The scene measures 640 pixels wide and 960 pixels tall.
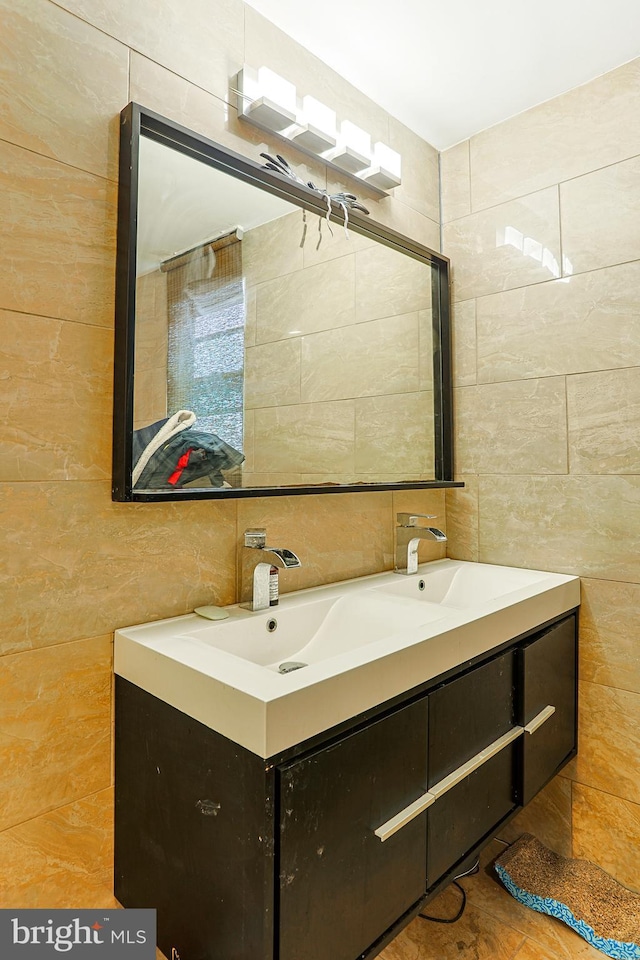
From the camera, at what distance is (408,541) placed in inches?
70.1

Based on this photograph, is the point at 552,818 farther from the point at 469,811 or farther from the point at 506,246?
the point at 506,246

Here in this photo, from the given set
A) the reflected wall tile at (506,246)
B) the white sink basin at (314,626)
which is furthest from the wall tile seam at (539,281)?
the white sink basin at (314,626)

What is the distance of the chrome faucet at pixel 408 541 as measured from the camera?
177cm

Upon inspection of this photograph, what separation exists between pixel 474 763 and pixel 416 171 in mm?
1861

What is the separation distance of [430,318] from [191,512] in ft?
3.86

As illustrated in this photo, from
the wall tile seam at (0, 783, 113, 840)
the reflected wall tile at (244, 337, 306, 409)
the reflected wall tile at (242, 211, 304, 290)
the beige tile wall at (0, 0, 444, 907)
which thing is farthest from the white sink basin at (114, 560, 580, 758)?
the reflected wall tile at (242, 211, 304, 290)

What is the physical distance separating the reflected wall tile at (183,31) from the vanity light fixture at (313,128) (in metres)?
Answer: 0.06

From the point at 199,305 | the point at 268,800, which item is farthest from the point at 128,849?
the point at 199,305

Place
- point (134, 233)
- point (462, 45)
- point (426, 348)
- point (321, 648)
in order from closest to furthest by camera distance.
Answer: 1. point (134, 233)
2. point (321, 648)
3. point (462, 45)
4. point (426, 348)

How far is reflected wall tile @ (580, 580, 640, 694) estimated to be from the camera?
161 cm

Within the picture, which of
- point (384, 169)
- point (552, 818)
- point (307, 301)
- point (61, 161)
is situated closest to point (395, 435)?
point (307, 301)

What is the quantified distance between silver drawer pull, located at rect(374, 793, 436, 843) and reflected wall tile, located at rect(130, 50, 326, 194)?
4.92 ft

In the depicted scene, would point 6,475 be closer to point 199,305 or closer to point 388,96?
point 199,305

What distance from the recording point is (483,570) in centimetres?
185
